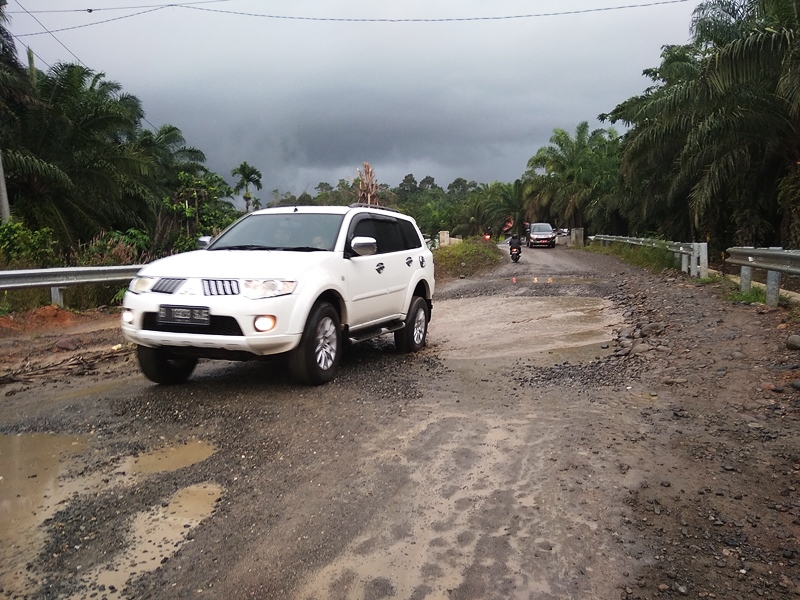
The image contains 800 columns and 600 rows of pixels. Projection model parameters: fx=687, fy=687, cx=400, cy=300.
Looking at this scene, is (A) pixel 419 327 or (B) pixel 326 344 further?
(A) pixel 419 327

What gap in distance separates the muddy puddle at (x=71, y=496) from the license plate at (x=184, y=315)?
1.19 metres

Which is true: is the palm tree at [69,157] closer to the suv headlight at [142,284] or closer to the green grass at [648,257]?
the suv headlight at [142,284]

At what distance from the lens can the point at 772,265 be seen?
923 centimetres

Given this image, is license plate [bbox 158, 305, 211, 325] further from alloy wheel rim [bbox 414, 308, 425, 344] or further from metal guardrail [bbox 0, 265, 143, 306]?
metal guardrail [bbox 0, 265, 143, 306]

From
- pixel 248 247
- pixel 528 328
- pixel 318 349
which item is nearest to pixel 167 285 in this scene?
pixel 248 247

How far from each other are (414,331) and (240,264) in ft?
9.18

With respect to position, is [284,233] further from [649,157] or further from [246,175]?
[246,175]

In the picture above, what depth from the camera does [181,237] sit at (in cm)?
→ 1742

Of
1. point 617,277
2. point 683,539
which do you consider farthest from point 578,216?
point 683,539

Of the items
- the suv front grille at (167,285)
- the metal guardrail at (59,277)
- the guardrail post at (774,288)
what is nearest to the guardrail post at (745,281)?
the guardrail post at (774,288)

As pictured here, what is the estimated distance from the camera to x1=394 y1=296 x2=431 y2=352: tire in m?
8.17

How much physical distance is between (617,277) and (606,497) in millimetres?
15005

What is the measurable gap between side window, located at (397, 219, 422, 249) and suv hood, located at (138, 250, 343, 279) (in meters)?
2.19

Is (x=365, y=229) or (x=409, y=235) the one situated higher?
(x=365, y=229)
